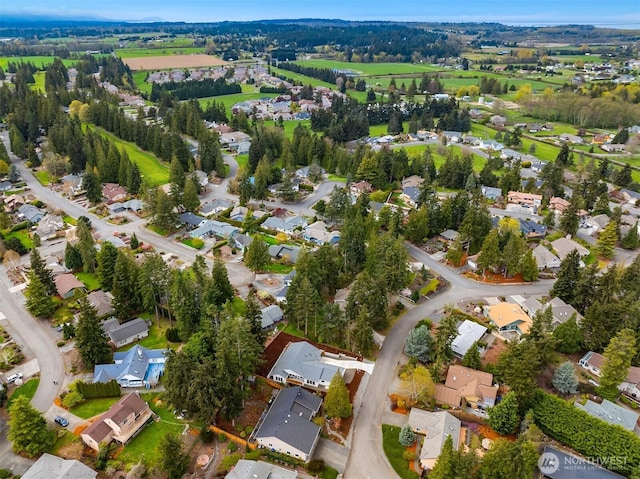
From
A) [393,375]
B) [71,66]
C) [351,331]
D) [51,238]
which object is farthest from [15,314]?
[71,66]

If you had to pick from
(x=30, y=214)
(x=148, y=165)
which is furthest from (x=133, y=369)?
(x=148, y=165)

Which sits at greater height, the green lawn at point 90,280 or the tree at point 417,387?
the tree at point 417,387

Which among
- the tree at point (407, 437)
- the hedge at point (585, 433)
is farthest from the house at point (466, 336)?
the tree at point (407, 437)

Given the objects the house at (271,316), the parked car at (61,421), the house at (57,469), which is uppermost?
the house at (57,469)

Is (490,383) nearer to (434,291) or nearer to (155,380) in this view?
(434,291)

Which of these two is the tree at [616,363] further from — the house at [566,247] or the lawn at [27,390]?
the lawn at [27,390]

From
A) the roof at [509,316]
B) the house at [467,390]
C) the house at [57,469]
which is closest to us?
the house at [57,469]
